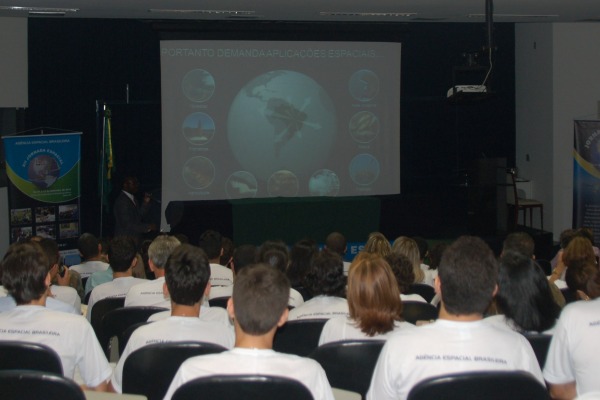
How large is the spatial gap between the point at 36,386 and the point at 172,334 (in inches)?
32.4

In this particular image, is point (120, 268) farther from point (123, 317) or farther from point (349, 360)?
point (349, 360)

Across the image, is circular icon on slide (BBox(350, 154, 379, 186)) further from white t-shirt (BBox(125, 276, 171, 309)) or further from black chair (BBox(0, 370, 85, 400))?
black chair (BBox(0, 370, 85, 400))

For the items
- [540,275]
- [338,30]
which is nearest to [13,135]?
[338,30]

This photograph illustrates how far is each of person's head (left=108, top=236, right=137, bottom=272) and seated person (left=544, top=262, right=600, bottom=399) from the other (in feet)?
9.63

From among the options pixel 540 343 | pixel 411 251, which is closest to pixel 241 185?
pixel 411 251

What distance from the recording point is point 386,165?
11.1 meters

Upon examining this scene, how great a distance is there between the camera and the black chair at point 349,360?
2.79m

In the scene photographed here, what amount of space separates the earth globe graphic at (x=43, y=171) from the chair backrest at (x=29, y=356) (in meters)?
6.96

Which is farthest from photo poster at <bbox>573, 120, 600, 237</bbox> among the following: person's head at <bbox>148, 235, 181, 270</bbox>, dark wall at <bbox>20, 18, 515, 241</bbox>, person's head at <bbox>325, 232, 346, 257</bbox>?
person's head at <bbox>148, 235, 181, 270</bbox>

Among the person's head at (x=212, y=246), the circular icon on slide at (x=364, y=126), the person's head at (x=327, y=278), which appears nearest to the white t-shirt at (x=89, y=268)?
the person's head at (x=212, y=246)

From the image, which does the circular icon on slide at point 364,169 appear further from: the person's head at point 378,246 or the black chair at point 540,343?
the black chair at point 540,343

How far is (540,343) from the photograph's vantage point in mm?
3076

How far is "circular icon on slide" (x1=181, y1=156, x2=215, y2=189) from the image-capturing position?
34.1ft

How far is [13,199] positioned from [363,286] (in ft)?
22.7
